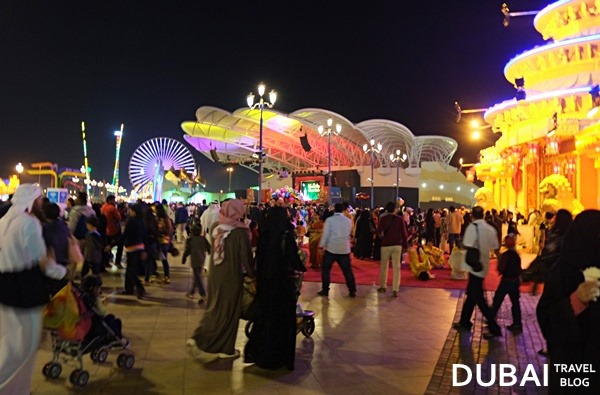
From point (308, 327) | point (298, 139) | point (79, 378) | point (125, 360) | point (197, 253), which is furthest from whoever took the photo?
point (298, 139)

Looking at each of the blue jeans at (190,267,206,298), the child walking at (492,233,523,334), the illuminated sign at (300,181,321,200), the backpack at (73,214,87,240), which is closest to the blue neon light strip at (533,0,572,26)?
the child walking at (492,233,523,334)

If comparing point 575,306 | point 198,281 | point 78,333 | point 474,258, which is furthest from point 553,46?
point 78,333

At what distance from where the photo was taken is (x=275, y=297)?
16.2 feet

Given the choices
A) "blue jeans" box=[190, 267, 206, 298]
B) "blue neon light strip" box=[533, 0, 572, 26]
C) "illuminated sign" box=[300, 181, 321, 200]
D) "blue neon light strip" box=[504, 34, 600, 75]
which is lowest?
"blue jeans" box=[190, 267, 206, 298]

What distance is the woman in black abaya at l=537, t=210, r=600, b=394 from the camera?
2.46 meters

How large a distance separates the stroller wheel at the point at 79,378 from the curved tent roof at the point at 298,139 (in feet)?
207

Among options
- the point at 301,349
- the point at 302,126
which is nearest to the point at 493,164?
the point at 301,349

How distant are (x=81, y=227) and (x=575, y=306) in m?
8.19

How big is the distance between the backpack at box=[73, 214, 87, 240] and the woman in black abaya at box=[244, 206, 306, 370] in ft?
16.5

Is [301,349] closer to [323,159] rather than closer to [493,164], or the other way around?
[493,164]

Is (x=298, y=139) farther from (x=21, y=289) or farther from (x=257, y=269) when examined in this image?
(x=21, y=289)

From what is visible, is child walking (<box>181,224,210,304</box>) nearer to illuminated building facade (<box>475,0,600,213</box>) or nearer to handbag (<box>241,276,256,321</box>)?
handbag (<box>241,276,256,321</box>)

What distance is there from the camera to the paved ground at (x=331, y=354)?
4445 millimetres

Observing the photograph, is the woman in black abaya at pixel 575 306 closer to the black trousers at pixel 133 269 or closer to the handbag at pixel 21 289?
the handbag at pixel 21 289
